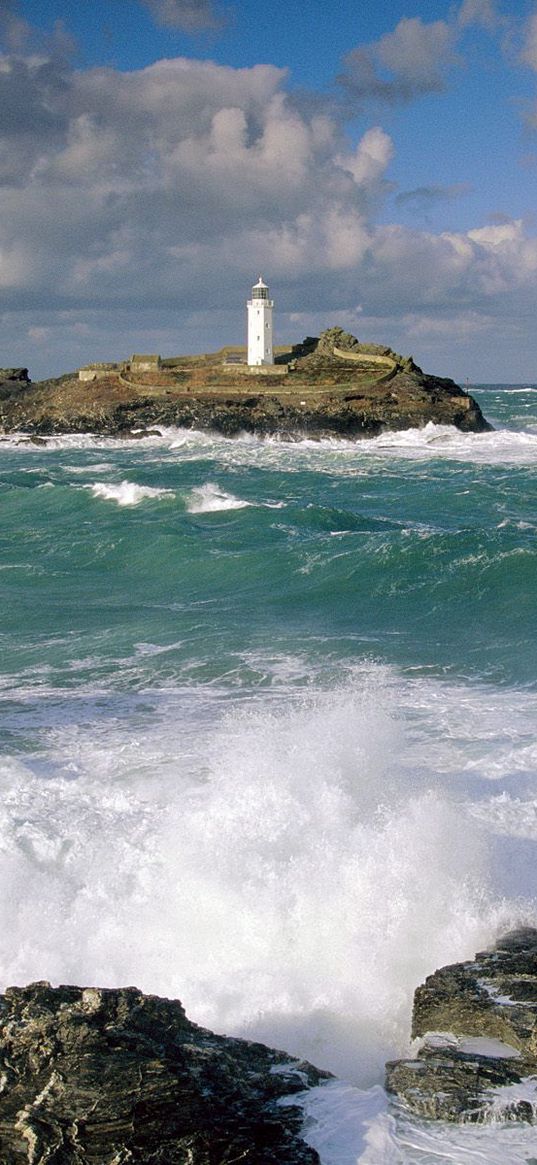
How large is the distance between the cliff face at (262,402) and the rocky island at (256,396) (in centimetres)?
6

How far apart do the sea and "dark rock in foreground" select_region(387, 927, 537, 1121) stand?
5.0 inches

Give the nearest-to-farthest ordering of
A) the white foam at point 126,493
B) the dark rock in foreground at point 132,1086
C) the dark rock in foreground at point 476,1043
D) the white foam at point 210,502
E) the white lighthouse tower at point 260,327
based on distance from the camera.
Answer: the dark rock in foreground at point 132,1086, the dark rock in foreground at point 476,1043, the white foam at point 210,502, the white foam at point 126,493, the white lighthouse tower at point 260,327

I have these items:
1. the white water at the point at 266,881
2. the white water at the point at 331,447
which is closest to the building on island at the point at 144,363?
the white water at the point at 331,447

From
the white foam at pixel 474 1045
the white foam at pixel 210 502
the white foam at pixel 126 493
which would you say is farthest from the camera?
the white foam at pixel 126 493

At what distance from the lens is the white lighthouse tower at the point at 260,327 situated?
2761 inches

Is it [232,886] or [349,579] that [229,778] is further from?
[349,579]

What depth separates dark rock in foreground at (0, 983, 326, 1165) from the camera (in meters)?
4.82

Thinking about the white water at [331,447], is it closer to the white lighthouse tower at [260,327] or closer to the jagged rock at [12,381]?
the jagged rock at [12,381]

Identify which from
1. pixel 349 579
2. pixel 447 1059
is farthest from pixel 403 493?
pixel 447 1059

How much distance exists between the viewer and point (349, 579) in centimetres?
2044

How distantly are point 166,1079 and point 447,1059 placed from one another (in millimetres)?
1617

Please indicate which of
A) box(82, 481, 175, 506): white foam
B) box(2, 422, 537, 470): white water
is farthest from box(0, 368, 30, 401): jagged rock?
box(82, 481, 175, 506): white foam

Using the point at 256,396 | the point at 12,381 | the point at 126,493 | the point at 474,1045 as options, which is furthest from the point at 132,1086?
the point at 12,381

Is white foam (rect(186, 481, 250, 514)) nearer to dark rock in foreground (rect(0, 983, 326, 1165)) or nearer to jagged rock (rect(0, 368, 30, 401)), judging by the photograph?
dark rock in foreground (rect(0, 983, 326, 1165))
